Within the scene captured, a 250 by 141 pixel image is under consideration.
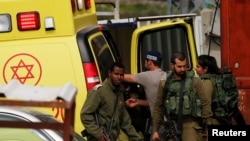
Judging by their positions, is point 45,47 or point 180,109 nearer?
point 45,47

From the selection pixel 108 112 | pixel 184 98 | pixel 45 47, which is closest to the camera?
pixel 45 47

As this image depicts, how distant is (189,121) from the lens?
26.5 ft

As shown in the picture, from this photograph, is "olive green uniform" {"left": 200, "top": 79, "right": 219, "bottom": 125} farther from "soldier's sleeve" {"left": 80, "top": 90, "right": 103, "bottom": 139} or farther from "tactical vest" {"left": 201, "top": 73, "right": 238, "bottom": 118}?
"soldier's sleeve" {"left": 80, "top": 90, "right": 103, "bottom": 139}

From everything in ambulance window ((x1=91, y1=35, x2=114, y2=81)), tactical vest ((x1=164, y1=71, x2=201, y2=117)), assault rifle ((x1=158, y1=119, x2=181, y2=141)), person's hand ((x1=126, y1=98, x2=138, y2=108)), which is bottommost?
assault rifle ((x1=158, y1=119, x2=181, y2=141))

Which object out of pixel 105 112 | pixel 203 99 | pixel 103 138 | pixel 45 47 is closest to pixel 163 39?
pixel 203 99

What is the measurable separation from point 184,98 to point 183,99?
0.04 feet

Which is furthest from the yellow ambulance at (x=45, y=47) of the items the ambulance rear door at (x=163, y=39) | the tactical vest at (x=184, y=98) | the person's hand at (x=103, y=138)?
the ambulance rear door at (x=163, y=39)

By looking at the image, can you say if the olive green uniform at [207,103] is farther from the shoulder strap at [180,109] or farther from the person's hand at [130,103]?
the person's hand at [130,103]

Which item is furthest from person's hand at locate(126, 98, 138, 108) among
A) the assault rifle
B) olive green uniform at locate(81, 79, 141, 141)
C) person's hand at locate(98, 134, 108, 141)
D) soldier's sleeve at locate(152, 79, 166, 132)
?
person's hand at locate(98, 134, 108, 141)

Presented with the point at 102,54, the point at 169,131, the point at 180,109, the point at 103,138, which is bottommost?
the point at 169,131

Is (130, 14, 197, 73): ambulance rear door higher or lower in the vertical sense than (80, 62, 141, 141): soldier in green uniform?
higher

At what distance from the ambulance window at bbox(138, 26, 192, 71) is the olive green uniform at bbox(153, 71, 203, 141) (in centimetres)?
123

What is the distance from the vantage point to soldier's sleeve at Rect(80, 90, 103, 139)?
7.39 m

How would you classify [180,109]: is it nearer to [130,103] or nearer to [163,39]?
[130,103]
